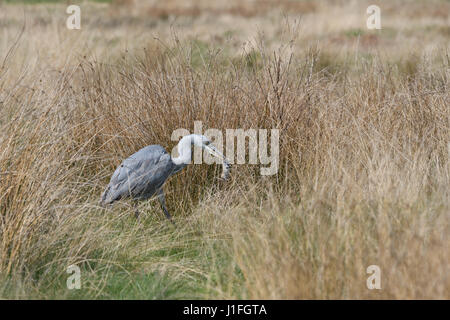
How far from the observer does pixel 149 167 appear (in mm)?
3799

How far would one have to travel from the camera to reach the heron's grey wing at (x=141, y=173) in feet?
12.5

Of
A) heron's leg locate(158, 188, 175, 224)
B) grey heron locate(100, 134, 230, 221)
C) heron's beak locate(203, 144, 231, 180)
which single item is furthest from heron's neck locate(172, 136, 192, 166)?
heron's leg locate(158, 188, 175, 224)

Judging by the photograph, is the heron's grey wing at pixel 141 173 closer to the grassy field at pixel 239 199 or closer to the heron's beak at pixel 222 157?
the grassy field at pixel 239 199

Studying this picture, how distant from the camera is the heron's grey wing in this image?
3799 mm

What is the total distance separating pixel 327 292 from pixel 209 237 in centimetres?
110

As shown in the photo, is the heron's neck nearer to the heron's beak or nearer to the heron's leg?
the heron's beak

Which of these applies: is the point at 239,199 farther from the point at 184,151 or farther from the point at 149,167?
the point at 149,167

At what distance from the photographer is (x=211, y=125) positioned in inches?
173

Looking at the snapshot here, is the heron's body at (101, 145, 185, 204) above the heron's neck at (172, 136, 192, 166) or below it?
below

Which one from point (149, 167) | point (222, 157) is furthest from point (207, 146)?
point (149, 167)
